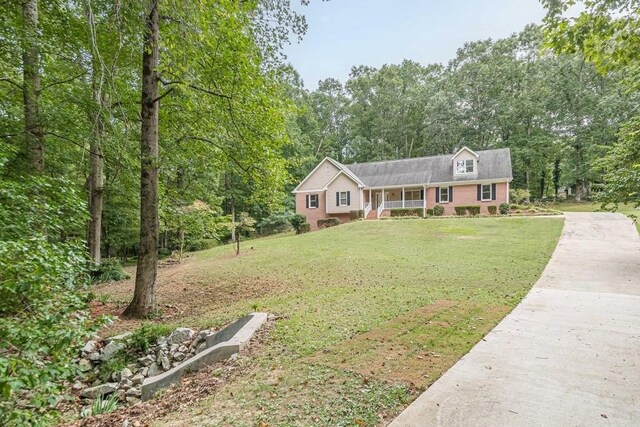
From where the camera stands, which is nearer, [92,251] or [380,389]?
[380,389]

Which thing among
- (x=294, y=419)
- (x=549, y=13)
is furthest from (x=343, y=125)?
(x=294, y=419)

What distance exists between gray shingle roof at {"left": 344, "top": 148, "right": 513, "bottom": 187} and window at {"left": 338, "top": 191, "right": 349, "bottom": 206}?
7.48 ft

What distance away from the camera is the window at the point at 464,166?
24894 millimetres

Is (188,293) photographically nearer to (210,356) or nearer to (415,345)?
(210,356)

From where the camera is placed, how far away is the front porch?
26.0m

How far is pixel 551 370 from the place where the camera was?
3.56 metres

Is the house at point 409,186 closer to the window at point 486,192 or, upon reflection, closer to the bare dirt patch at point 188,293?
the window at point 486,192

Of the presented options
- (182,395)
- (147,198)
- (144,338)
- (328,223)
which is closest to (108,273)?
(147,198)

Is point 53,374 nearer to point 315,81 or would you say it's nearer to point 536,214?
point 536,214

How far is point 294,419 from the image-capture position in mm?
2764

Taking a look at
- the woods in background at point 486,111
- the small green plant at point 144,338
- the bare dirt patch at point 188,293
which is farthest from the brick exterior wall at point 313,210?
the small green plant at point 144,338

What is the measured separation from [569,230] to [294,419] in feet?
57.9

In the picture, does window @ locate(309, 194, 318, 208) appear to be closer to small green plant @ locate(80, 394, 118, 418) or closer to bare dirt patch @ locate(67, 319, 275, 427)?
bare dirt patch @ locate(67, 319, 275, 427)

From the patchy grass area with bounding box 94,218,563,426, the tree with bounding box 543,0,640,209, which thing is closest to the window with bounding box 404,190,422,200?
the patchy grass area with bounding box 94,218,563,426
